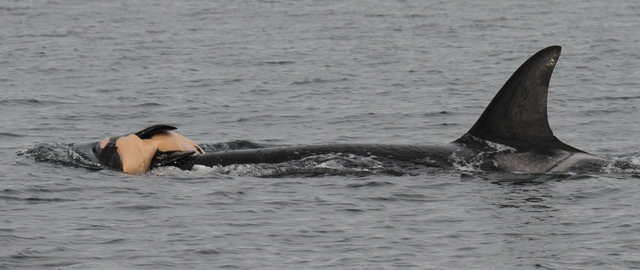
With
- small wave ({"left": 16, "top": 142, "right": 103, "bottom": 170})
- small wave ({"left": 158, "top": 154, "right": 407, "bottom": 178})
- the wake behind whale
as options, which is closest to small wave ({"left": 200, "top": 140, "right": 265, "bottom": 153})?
the wake behind whale

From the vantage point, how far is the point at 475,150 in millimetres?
16016

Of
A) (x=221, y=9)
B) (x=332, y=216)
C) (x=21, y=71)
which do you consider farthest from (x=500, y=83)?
(x=221, y=9)

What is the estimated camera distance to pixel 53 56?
3394 cm

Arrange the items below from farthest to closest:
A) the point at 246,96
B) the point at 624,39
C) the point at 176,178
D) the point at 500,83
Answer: the point at 624,39, the point at 500,83, the point at 246,96, the point at 176,178

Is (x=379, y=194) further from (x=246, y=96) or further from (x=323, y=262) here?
(x=246, y=96)

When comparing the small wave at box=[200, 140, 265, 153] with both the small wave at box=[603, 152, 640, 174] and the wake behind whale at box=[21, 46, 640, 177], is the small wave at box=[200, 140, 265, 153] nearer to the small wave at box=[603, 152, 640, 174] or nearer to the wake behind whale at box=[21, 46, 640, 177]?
the wake behind whale at box=[21, 46, 640, 177]

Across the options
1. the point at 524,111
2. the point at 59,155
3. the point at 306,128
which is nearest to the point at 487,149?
the point at 524,111

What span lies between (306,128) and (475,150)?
655 centimetres

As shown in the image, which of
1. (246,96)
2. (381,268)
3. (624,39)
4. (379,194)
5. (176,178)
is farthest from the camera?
(624,39)

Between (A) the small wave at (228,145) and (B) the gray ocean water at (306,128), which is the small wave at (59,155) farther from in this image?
(A) the small wave at (228,145)

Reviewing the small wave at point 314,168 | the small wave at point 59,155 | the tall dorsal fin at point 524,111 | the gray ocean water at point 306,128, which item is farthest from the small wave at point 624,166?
the small wave at point 59,155

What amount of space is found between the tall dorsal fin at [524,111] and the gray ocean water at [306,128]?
2.47 ft

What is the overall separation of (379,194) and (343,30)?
27.0 meters

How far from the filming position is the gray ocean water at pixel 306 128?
12.4 metres
